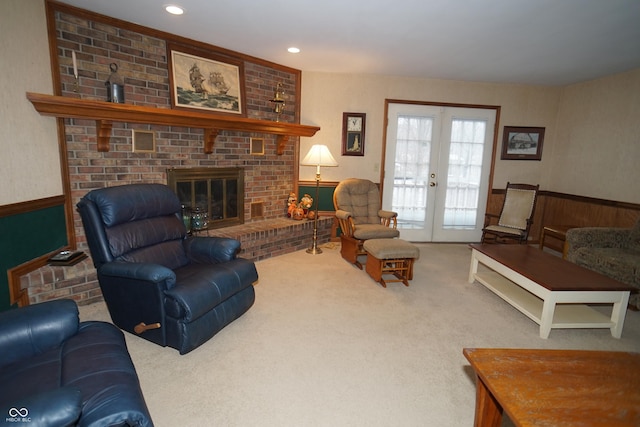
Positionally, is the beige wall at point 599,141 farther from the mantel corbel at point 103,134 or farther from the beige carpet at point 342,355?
the mantel corbel at point 103,134

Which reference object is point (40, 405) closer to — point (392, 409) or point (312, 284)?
point (392, 409)

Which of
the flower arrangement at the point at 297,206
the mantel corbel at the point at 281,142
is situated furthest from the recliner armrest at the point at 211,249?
the mantel corbel at the point at 281,142

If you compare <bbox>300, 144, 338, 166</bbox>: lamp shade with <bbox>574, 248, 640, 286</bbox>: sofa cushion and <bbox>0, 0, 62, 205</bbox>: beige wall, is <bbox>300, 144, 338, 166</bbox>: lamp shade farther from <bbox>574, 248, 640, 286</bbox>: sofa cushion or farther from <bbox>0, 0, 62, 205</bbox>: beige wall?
<bbox>574, 248, 640, 286</bbox>: sofa cushion

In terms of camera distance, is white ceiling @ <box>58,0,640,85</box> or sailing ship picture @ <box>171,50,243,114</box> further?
sailing ship picture @ <box>171,50,243,114</box>

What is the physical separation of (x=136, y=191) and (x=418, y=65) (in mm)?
3635

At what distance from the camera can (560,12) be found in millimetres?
2648

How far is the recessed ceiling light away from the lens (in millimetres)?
2814

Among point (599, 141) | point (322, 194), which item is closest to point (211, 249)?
point (322, 194)

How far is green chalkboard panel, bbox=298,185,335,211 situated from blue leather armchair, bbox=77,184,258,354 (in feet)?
7.88

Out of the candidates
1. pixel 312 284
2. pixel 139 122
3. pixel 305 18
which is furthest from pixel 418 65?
pixel 139 122

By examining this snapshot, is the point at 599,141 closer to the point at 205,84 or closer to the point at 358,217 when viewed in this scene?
the point at 358,217

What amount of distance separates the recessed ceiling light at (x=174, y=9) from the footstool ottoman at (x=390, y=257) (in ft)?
9.27

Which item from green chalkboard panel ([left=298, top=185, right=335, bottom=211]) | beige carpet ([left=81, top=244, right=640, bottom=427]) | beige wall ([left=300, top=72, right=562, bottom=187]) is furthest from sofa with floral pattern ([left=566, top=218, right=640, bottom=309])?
green chalkboard panel ([left=298, top=185, right=335, bottom=211])

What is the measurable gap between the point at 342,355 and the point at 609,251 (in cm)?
316
